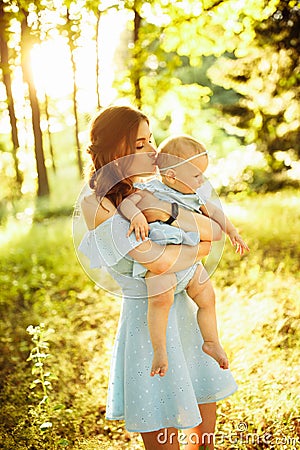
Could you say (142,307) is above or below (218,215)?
below

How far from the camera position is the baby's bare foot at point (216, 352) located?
2.02 meters

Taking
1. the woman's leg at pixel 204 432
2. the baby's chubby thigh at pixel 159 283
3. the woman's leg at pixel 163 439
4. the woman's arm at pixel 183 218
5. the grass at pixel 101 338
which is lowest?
the grass at pixel 101 338

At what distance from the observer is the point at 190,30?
475 centimetres

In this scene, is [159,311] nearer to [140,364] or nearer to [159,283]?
[159,283]

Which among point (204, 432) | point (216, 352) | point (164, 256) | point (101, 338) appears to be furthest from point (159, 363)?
point (101, 338)

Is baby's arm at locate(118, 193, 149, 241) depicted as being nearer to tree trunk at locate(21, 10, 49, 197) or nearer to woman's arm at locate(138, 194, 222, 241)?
woman's arm at locate(138, 194, 222, 241)

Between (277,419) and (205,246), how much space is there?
1382mm

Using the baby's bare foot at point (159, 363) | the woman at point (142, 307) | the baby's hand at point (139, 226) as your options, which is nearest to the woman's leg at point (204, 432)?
the woman at point (142, 307)

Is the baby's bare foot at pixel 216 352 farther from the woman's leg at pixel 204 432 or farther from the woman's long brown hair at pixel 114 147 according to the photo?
the woman's long brown hair at pixel 114 147

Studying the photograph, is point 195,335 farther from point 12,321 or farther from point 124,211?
point 12,321

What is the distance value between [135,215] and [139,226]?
0.04 metres

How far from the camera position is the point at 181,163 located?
2.00 meters

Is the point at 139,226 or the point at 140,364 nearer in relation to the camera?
the point at 139,226

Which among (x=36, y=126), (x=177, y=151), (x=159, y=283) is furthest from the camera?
(x=36, y=126)
